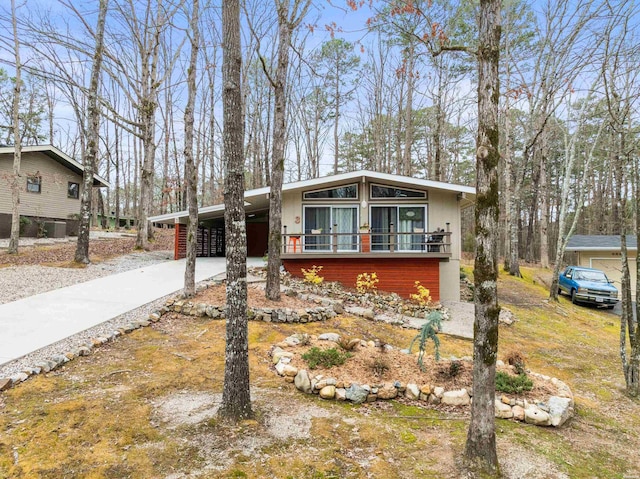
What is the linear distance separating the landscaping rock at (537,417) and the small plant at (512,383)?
0.39 meters

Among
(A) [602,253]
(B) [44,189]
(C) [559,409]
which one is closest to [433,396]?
A: (C) [559,409]

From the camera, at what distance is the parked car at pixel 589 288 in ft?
44.4

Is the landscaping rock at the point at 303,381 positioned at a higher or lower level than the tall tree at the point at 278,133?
lower

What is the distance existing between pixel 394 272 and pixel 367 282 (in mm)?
981

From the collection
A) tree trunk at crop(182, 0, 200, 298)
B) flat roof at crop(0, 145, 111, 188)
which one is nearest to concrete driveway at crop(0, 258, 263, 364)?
tree trunk at crop(182, 0, 200, 298)

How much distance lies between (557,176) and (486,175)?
2919 cm

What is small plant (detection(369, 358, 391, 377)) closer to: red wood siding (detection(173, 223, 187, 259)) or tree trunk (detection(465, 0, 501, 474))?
tree trunk (detection(465, 0, 501, 474))

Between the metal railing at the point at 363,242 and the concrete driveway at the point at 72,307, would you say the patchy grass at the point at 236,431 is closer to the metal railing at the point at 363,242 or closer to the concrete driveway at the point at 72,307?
the concrete driveway at the point at 72,307

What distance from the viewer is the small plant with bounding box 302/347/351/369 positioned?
487 centimetres

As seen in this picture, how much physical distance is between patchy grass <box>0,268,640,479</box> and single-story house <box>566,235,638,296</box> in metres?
15.0

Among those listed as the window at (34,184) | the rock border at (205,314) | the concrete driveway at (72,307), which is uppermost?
the window at (34,184)

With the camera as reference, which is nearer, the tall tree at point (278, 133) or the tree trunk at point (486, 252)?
the tree trunk at point (486, 252)

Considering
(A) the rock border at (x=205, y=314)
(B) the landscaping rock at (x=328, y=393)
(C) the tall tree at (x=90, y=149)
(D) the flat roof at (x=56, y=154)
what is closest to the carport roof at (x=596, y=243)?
(A) the rock border at (x=205, y=314)

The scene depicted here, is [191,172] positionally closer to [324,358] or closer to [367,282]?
[324,358]
